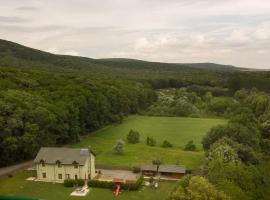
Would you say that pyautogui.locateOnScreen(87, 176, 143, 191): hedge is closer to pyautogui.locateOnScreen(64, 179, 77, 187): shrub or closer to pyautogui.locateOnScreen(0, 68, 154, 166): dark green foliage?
pyautogui.locateOnScreen(64, 179, 77, 187): shrub

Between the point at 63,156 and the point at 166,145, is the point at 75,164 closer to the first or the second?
the point at 63,156

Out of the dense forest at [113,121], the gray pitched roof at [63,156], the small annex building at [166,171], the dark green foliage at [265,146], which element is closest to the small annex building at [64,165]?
the gray pitched roof at [63,156]

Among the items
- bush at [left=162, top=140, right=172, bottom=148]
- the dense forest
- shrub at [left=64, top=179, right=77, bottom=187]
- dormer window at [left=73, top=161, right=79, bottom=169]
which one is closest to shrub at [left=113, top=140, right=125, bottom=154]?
the dense forest

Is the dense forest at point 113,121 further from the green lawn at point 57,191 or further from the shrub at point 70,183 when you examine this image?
the shrub at point 70,183

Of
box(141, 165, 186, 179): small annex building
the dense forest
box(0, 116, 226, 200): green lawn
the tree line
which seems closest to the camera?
the tree line

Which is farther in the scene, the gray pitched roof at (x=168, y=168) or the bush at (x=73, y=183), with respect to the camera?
the gray pitched roof at (x=168, y=168)

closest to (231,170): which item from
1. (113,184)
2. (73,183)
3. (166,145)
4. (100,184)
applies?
(113,184)

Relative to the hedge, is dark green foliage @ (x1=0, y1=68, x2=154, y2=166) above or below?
above
